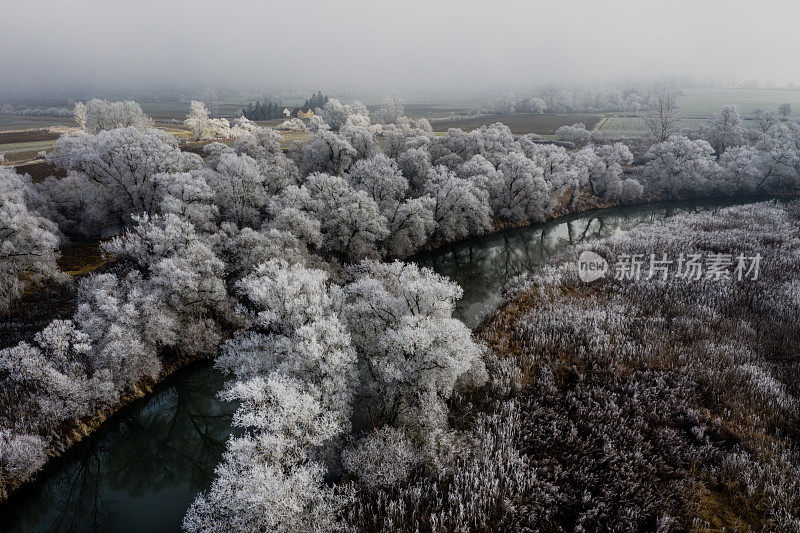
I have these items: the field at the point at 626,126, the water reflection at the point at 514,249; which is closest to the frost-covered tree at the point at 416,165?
the water reflection at the point at 514,249

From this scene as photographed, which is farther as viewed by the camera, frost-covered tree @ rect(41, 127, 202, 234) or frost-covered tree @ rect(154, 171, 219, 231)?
frost-covered tree @ rect(41, 127, 202, 234)

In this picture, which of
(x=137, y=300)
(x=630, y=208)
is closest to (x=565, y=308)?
(x=137, y=300)

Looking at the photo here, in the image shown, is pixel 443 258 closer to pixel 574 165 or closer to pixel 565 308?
pixel 565 308

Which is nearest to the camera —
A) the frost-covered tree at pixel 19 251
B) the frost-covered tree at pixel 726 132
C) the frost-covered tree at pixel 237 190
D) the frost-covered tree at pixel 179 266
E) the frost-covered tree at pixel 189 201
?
the frost-covered tree at pixel 179 266

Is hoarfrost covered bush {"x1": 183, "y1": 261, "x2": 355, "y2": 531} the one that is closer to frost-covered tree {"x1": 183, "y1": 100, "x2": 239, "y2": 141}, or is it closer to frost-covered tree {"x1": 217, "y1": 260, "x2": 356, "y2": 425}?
frost-covered tree {"x1": 217, "y1": 260, "x2": 356, "y2": 425}

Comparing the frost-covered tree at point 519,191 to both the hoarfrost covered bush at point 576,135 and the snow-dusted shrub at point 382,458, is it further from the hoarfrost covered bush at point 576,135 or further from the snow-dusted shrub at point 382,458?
the hoarfrost covered bush at point 576,135

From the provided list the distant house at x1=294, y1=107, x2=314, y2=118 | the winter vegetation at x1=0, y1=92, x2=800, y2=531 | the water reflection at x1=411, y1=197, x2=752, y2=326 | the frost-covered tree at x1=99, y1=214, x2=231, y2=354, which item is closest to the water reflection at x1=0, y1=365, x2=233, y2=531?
the winter vegetation at x1=0, y1=92, x2=800, y2=531

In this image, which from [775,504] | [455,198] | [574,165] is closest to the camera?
[775,504]
